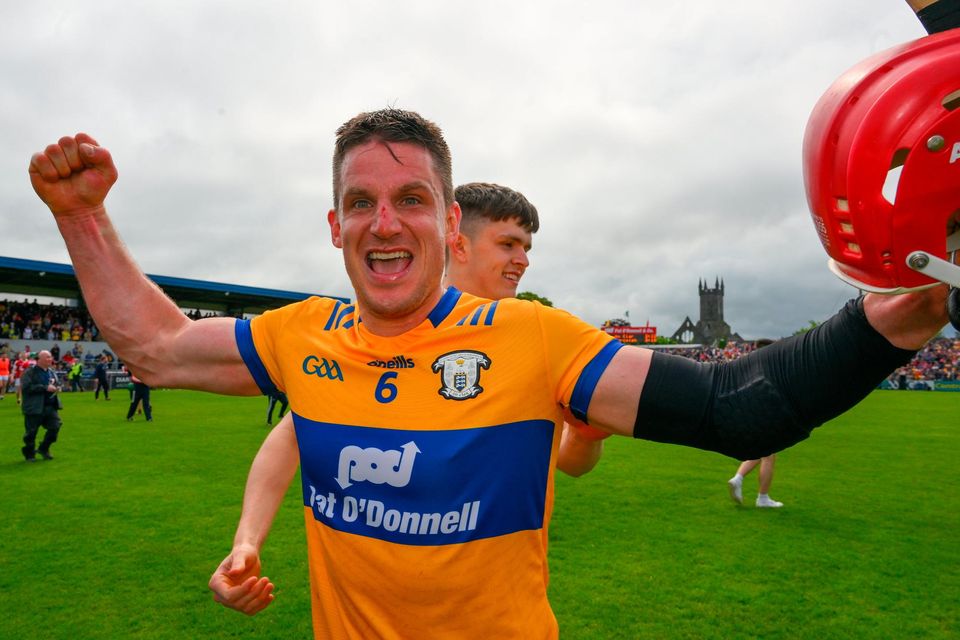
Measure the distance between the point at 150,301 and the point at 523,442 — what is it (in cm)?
137

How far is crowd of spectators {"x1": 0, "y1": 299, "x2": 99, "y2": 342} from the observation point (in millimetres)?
37906

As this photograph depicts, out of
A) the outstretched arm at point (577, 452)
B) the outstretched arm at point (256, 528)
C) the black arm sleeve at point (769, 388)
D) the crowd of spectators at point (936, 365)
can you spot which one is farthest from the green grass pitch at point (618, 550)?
the crowd of spectators at point (936, 365)

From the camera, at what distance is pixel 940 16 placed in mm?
1410

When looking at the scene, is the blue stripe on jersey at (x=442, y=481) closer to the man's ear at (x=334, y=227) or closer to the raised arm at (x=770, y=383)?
the raised arm at (x=770, y=383)

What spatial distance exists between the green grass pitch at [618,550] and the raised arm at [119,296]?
3758 mm

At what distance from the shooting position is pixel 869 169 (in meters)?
1.36

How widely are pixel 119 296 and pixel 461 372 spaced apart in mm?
1191

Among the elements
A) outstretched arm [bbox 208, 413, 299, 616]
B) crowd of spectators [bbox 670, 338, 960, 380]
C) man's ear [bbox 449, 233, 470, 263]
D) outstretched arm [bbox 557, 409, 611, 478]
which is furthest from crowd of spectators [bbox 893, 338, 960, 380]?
outstretched arm [bbox 208, 413, 299, 616]

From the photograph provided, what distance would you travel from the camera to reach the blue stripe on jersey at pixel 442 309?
2.07m

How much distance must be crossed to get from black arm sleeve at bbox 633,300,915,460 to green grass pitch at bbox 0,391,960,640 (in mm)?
4103

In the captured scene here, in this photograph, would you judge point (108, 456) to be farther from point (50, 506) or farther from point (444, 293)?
point (444, 293)

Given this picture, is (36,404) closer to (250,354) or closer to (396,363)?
(250,354)

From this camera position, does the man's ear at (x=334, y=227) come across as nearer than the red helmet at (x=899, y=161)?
No

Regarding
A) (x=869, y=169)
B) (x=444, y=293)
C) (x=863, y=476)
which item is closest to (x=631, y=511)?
(x=863, y=476)
